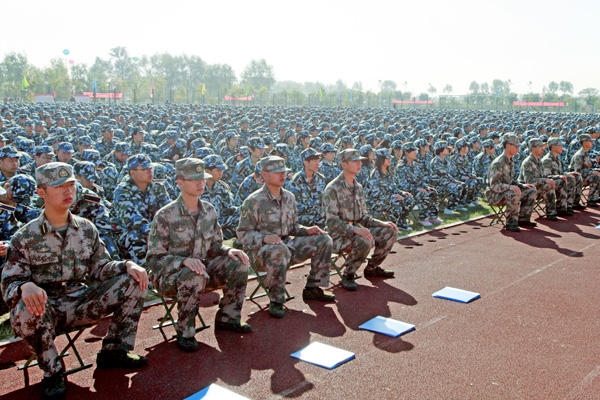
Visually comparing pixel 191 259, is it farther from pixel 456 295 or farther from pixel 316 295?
pixel 456 295

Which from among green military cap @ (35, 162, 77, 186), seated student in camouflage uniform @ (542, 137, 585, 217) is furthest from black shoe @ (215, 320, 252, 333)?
seated student in camouflage uniform @ (542, 137, 585, 217)

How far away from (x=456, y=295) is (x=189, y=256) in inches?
136

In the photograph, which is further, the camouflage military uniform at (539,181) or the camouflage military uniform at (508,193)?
the camouflage military uniform at (539,181)

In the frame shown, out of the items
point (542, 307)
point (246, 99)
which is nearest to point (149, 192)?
point (542, 307)

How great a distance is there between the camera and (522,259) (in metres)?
8.89

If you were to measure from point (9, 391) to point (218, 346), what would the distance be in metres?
1.83

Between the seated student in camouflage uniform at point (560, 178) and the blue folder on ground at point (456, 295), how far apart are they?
6891mm

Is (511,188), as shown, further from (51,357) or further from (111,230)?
(51,357)

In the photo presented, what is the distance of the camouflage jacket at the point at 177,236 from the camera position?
5414 mm

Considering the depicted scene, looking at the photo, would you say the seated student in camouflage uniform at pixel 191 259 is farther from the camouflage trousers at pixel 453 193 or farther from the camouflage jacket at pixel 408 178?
the camouflage trousers at pixel 453 193

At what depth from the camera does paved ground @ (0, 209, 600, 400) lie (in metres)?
4.60

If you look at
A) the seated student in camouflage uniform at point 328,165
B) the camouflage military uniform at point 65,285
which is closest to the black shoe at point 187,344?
the camouflage military uniform at point 65,285

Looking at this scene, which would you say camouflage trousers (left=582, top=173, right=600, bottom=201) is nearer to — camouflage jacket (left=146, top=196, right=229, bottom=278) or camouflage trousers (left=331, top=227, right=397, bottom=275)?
camouflage trousers (left=331, top=227, right=397, bottom=275)

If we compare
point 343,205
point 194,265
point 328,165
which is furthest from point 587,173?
point 194,265
